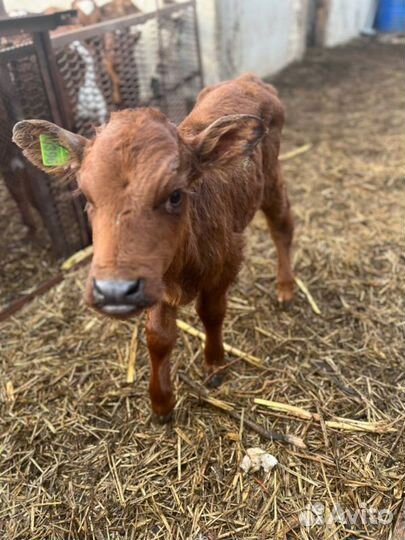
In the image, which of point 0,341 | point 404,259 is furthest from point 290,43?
point 0,341

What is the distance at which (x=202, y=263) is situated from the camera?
2773 millimetres


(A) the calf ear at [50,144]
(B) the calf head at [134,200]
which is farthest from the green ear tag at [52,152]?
(B) the calf head at [134,200]

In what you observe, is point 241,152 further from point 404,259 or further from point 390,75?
point 390,75

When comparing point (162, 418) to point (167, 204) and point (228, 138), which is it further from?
point (228, 138)

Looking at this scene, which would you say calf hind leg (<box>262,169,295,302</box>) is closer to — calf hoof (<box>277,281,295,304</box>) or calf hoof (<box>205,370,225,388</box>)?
calf hoof (<box>277,281,295,304</box>)

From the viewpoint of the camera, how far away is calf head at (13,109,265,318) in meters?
1.92

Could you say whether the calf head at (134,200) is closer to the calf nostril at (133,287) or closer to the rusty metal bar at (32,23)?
the calf nostril at (133,287)

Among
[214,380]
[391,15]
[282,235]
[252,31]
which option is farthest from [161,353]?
[391,15]

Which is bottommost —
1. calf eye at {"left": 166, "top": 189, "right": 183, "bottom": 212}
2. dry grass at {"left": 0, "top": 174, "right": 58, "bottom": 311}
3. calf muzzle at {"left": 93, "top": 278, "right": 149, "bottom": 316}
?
dry grass at {"left": 0, "top": 174, "right": 58, "bottom": 311}

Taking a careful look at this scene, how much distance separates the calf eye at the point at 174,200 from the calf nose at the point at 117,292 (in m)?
0.40

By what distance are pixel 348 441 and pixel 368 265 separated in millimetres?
2025

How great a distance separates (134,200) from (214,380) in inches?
69.2

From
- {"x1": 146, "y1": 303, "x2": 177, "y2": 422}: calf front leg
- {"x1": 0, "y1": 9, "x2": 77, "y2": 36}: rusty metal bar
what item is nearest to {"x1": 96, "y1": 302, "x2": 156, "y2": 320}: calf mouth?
{"x1": 146, "y1": 303, "x2": 177, "y2": 422}: calf front leg

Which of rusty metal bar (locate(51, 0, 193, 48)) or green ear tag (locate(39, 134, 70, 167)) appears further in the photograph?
rusty metal bar (locate(51, 0, 193, 48))
